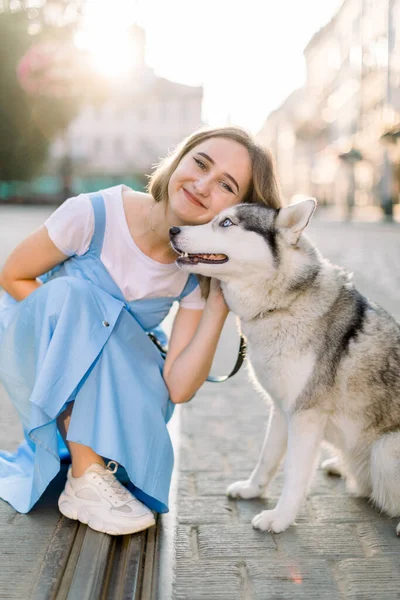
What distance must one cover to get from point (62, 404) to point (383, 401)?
1.39 m

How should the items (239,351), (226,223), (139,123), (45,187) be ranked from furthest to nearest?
(139,123), (45,187), (239,351), (226,223)

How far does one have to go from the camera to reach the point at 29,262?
321 cm

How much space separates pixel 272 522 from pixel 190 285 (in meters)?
1.22

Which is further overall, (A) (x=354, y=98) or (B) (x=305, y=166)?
(B) (x=305, y=166)

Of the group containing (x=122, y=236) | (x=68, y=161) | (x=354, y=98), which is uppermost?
(x=122, y=236)

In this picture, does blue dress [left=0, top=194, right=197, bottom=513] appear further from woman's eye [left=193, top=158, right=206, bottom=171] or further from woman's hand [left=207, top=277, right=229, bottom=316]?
woman's eye [left=193, top=158, right=206, bottom=171]

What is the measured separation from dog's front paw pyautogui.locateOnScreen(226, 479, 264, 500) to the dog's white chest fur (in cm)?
50

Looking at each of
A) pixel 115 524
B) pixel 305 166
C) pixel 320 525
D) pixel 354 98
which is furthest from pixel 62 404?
pixel 305 166

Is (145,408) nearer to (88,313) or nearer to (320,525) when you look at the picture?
(88,313)

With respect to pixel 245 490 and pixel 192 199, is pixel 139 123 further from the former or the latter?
pixel 245 490

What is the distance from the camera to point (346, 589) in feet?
7.75

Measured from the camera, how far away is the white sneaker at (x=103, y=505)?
2744 millimetres

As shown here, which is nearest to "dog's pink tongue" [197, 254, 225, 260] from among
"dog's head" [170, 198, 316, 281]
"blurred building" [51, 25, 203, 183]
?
"dog's head" [170, 198, 316, 281]

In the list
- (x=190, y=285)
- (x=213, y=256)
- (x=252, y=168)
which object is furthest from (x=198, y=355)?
(x=252, y=168)
